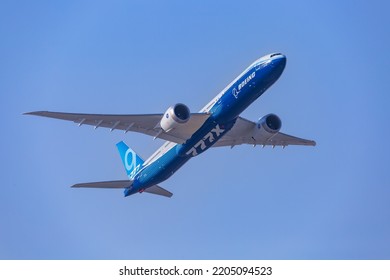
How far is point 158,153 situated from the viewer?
47781mm

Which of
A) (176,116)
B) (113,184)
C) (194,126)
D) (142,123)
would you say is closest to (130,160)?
(113,184)

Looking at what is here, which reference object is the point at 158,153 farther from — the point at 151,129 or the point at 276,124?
the point at 276,124

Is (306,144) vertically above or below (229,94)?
above

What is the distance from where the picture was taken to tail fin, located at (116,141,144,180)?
166ft

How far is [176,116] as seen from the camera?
142 ft

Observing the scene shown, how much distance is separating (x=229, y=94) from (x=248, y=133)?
6920 millimetres

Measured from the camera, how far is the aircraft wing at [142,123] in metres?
43.8

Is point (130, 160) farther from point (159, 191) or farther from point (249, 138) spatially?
point (249, 138)

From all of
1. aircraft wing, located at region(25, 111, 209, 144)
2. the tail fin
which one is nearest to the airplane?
aircraft wing, located at region(25, 111, 209, 144)

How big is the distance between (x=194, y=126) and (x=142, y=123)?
10.7ft

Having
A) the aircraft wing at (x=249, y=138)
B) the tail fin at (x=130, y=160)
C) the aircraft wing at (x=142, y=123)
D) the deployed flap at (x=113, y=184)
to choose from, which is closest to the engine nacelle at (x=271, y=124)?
the aircraft wing at (x=249, y=138)
